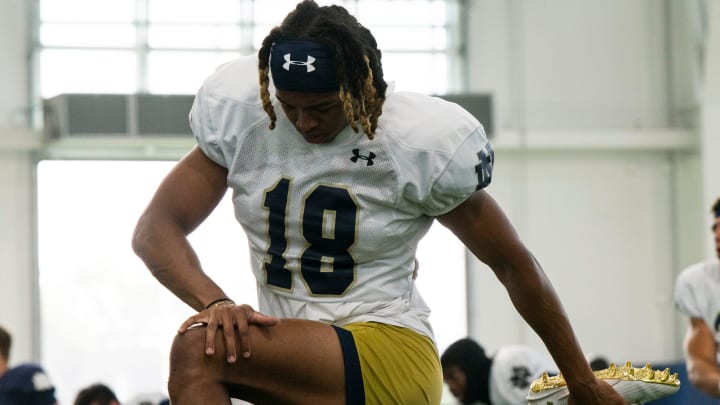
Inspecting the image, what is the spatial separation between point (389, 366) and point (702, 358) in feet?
12.3

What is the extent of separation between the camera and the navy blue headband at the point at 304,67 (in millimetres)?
2277

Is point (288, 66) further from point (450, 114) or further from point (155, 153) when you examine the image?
point (155, 153)

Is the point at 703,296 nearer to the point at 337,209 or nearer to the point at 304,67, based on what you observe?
the point at 337,209

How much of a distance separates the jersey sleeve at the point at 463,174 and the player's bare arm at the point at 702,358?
11.6 feet

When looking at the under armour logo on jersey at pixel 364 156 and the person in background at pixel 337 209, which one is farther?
the under armour logo on jersey at pixel 364 156

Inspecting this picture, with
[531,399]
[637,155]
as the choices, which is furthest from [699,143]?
[531,399]

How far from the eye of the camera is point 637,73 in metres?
14.1

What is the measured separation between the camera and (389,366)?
2.41 m

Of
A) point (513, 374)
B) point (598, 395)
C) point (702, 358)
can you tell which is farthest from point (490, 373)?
point (598, 395)

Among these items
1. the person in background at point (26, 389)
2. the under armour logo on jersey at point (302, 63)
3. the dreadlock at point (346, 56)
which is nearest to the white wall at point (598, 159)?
the person in background at point (26, 389)

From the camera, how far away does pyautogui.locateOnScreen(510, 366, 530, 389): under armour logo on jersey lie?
569cm

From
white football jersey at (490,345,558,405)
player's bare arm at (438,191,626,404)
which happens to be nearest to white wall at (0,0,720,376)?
white football jersey at (490,345,558,405)

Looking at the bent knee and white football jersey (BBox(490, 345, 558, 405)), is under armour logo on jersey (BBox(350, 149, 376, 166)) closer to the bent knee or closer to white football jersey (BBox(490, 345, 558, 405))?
the bent knee

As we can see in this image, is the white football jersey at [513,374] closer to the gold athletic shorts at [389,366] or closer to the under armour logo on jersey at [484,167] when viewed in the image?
the gold athletic shorts at [389,366]
